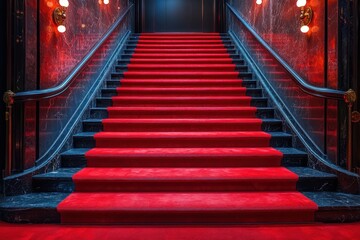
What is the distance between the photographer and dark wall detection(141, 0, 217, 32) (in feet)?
33.3

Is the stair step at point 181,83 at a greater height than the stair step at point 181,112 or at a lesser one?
greater

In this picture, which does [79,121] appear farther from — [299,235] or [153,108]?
[299,235]

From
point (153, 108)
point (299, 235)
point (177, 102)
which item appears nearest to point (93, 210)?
point (299, 235)

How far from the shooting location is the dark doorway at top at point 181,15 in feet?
33.3

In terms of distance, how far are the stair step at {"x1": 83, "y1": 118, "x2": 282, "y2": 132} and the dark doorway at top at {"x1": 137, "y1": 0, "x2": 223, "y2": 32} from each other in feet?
21.0

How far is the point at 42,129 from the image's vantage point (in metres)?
3.35

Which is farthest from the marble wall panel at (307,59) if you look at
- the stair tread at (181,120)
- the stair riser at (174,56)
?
the stair riser at (174,56)

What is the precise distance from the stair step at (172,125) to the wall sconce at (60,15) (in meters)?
1.21

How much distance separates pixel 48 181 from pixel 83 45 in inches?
80.3

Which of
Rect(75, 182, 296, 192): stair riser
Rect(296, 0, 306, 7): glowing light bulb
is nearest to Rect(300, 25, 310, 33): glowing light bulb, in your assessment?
Rect(296, 0, 306, 7): glowing light bulb

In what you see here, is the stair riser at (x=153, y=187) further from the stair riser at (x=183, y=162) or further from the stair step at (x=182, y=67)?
the stair step at (x=182, y=67)

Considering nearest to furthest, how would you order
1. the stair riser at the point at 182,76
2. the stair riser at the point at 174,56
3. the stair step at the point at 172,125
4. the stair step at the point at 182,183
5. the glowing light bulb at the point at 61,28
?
the stair step at the point at 182,183
the glowing light bulb at the point at 61,28
the stair step at the point at 172,125
the stair riser at the point at 182,76
the stair riser at the point at 174,56

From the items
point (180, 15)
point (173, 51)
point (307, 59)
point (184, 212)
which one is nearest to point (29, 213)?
point (184, 212)

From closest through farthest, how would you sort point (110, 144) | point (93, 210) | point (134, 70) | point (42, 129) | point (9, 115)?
1. point (93, 210)
2. point (9, 115)
3. point (42, 129)
4. point (110, 144)
5. point (134, 70)
